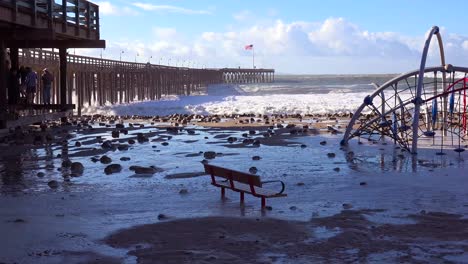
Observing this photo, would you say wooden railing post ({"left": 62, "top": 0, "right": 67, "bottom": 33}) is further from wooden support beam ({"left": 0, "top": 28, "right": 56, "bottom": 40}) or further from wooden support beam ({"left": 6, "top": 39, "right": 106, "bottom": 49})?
wooden support beam ({"left": 6, "top": 39, "right": 106, "bottom": 49})

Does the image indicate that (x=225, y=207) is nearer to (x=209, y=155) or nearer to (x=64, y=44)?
(x=209, y=155)

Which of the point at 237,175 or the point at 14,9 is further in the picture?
the point at 14,9

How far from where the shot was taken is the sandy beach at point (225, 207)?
7.41m

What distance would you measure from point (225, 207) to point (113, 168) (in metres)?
4.59

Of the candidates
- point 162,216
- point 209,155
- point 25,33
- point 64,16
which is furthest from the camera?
point 64,16

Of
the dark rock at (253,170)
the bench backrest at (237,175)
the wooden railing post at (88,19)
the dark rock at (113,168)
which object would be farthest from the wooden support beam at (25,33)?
the bench backrest at (237,175)

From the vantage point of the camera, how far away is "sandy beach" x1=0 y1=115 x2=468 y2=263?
7.41m

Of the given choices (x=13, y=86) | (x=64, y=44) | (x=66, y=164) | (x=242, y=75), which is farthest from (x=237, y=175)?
(x=242, y=75)

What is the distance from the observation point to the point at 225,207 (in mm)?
9945

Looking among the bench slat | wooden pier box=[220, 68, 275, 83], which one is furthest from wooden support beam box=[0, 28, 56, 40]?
wooden pier box=[220, 68, 275, 83]

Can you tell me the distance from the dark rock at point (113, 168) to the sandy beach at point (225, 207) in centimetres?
4

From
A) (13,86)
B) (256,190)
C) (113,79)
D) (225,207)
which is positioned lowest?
(225,207)

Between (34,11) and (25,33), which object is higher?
(34,11)

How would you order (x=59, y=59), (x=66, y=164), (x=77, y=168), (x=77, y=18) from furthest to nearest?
(x=59, y=59), (x=77, y=18), (x=66, y=164), (x=77, y=168)
